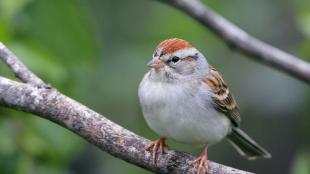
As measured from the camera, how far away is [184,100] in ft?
13.5

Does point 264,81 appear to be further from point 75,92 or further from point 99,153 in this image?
point 75,92

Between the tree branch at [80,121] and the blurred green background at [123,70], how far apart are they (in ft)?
0.78

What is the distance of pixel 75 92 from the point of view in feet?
13.1

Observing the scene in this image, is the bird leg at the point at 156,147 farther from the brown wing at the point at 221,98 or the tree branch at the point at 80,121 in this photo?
the brown wing at the point at 221,98

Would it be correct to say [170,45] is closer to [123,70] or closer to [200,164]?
[200,164]

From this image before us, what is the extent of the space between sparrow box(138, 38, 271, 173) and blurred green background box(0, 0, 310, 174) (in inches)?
13.8

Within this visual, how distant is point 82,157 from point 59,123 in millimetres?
2649

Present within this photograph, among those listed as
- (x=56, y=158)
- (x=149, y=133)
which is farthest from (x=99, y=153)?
(x=56, y=158)

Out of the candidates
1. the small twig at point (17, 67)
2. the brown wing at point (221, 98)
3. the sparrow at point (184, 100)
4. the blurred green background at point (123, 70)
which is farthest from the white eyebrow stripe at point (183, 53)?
the small twig at point (17, 67)

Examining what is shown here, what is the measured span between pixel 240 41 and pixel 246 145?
2.12 feet

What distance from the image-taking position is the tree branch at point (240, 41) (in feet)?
15.0

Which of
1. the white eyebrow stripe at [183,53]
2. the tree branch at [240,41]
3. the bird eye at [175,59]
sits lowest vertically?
the bird eye at [175,59]

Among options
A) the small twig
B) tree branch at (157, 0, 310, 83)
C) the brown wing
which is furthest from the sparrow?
the small twig

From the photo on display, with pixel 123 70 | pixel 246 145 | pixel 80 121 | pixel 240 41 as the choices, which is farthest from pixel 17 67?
pixel 123 70
